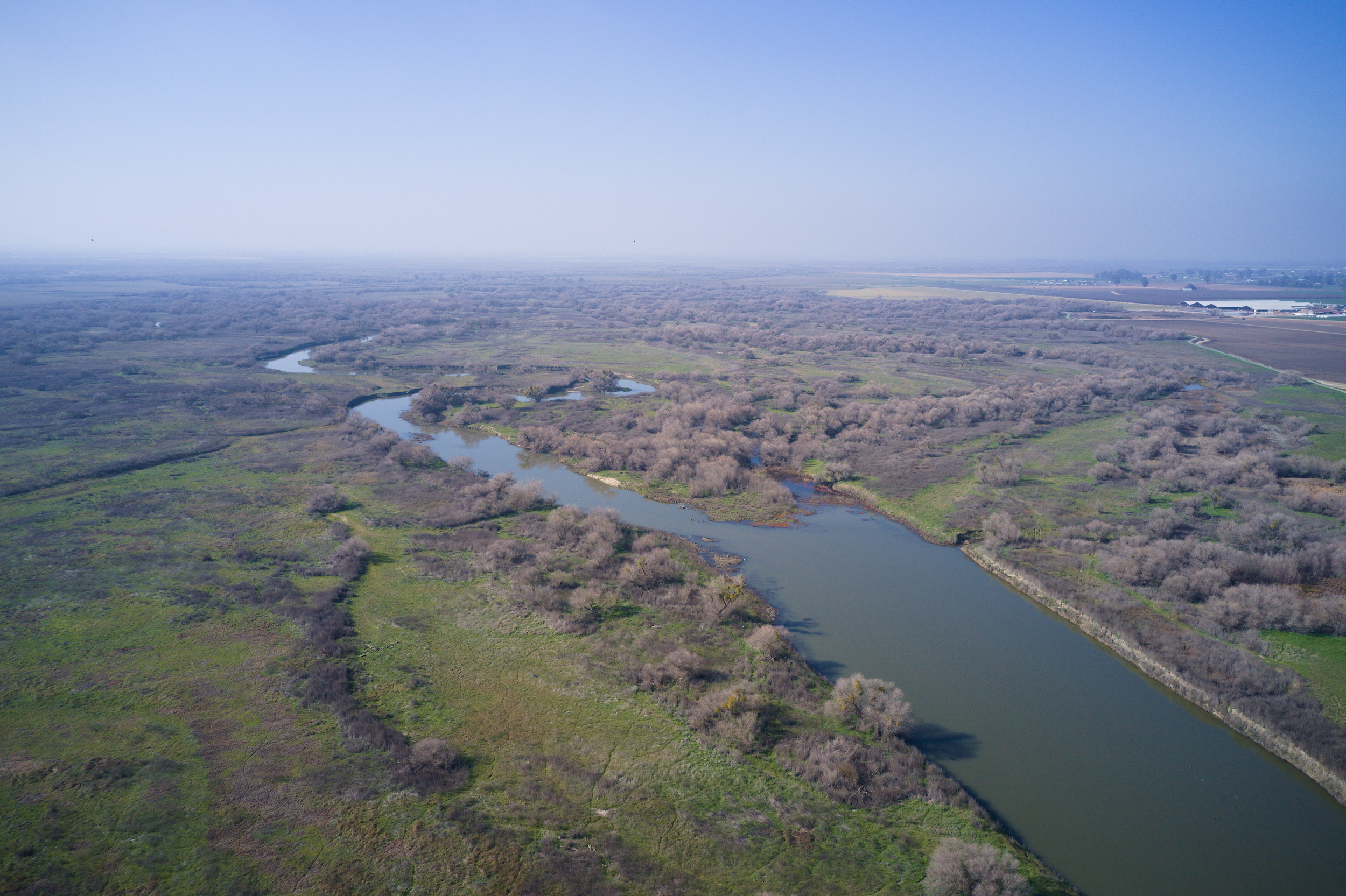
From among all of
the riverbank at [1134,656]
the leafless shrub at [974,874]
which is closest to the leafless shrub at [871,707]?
the leafless shrub at [974,874]

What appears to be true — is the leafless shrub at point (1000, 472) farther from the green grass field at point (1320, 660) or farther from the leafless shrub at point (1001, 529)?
the green grass field at point (1320, 660)

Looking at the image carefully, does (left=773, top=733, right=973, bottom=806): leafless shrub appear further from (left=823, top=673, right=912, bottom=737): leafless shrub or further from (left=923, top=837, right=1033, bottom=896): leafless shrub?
(left=923, top=837, right=1033, bottom=896): leafless shrub

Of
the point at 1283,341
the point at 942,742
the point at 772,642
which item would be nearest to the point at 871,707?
the point at 942,742

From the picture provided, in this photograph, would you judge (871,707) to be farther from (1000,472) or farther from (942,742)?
(1000,472)

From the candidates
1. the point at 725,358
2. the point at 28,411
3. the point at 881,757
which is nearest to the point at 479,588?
the point at 881,757

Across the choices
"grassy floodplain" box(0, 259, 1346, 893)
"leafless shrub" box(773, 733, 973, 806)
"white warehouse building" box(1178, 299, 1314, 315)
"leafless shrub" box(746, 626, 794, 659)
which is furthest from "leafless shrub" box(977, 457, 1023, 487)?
"white warehouse building" box(1178, 299, 1314, 315)

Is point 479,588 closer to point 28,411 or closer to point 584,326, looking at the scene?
point 28,411
